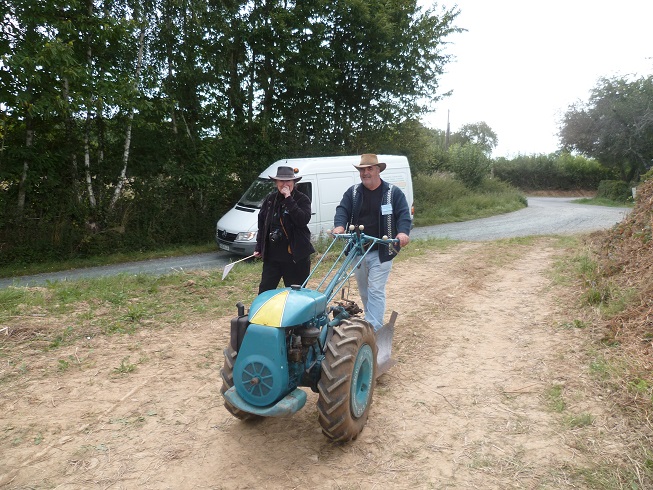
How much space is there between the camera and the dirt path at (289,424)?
3.26 m

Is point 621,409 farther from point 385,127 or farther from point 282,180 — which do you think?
point 385,127

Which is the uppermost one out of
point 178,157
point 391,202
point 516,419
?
point 178,157

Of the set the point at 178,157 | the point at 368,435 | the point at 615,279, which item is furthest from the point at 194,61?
the point at 368,435

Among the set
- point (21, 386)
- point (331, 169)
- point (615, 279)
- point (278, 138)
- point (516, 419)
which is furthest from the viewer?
point (278, 138)

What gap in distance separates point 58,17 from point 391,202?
9648 millimetres

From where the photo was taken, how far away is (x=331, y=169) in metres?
12.6

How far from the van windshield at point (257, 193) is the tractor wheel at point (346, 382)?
30.0 feet

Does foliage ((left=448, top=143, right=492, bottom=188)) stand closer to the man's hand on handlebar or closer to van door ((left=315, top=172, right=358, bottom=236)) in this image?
van door ((left=315, top=172, right=358, bottom=236))

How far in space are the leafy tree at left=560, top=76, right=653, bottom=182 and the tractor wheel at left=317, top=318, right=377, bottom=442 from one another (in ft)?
105

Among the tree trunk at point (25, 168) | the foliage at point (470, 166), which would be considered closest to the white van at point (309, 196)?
the tree trunk at point (25, 168)

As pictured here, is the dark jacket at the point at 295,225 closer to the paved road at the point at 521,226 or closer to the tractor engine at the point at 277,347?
the tractor engine at the point at 277,347

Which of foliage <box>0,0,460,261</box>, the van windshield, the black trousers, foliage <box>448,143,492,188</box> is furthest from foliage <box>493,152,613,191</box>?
the black trousers

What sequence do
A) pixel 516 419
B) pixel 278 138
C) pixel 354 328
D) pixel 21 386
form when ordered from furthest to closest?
pixel 278 138 → pixel 21 386 → pixel 516 419 → pixel 354 328

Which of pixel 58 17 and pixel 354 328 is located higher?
pixel 58 17
